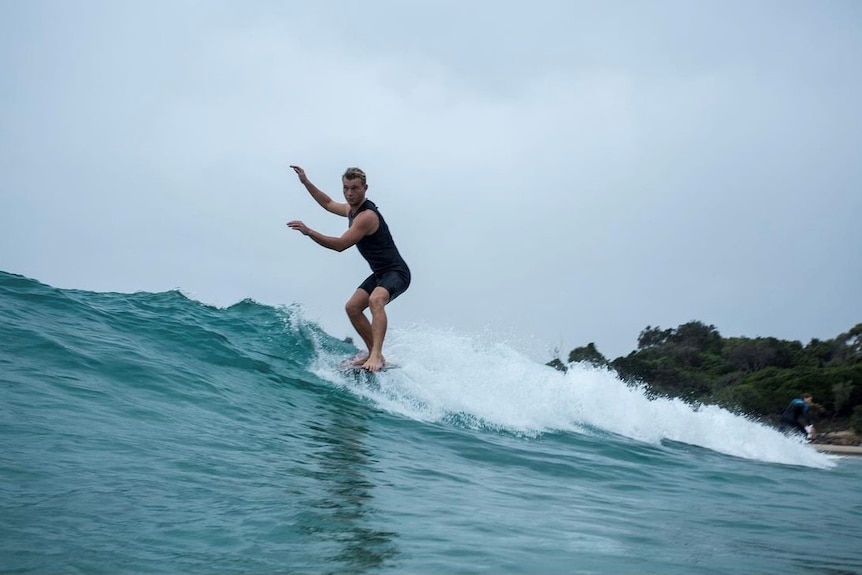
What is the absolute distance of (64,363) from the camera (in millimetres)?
7492

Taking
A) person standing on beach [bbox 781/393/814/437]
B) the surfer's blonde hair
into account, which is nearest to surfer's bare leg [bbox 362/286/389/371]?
the surfer's blonde hair

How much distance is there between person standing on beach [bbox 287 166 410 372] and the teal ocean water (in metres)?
0.68

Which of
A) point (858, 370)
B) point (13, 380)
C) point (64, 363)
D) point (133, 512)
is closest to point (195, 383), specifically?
point (64, 363)

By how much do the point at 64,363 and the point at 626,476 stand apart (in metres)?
5.37

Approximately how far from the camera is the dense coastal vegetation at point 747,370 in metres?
29.5

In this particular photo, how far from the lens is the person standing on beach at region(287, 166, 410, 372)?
830cm

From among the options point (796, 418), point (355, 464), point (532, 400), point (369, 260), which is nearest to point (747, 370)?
point (796, 418)

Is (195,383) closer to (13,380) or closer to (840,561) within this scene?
(13,380)

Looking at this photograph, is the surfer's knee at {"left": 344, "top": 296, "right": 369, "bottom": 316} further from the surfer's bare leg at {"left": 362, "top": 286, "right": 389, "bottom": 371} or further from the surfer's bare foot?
the surfer's bare foot

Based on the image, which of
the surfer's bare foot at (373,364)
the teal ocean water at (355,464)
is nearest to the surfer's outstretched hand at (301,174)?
the surfer's bare foot at (373,364)

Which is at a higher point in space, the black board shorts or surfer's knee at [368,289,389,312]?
the black board shorts

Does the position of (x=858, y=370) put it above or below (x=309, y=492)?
above

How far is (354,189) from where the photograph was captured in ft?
27.0

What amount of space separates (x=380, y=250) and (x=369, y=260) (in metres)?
0.23
